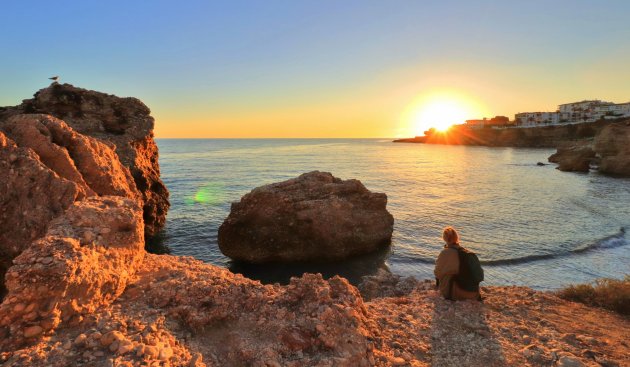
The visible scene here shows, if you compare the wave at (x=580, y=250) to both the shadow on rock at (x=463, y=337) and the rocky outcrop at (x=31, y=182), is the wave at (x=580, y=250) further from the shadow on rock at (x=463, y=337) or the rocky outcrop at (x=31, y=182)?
the rocky outcrop at (x=31, y=182)

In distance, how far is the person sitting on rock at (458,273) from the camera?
9.51m

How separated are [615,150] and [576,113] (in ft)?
434

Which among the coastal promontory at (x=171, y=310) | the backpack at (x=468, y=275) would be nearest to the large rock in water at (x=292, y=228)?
the coastal promontory at (x=171, y=310)

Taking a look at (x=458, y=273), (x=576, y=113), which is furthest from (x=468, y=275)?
(x=576, y=113)

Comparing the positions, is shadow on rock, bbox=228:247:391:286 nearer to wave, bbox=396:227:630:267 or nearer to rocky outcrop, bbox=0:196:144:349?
wave, bbox=396:227:630:267

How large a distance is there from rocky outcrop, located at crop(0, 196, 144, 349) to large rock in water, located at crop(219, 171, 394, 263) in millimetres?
9882

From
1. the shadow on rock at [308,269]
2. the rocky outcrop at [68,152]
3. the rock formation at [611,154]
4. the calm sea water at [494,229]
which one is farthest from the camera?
the rock formation at [611,154]

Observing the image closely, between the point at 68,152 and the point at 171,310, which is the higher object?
the point at 68,152

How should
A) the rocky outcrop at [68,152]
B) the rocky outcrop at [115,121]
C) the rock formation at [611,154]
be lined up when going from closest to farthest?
1. the rocky outcrop at [68,152]
2. the rocky outcrop at [115,121]
3. the rock formation at [611,154]

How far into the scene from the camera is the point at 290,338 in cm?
607

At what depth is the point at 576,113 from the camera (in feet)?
524

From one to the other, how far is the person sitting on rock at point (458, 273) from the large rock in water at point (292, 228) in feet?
25.6

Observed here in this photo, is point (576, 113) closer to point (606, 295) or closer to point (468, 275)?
point (606, 295)

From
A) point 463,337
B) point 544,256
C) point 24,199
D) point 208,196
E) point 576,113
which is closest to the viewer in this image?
point 463,337
